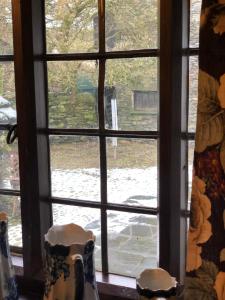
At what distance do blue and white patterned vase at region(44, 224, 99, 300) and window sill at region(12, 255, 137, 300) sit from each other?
0.38m

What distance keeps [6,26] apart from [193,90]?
68cm

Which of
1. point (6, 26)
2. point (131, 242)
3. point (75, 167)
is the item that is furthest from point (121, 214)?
point (6, 26)

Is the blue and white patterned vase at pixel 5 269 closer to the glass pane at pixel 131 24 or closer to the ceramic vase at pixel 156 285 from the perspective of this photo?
the ceramic vase at pixel 156 285

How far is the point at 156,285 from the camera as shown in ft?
3.17

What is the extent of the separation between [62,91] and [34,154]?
0.23 meters

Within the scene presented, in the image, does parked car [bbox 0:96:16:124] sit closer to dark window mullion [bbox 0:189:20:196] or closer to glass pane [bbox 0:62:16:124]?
glass pane [bbox 0:62:16:124]

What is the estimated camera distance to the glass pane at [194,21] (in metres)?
1.13

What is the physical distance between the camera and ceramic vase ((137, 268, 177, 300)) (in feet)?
2.90

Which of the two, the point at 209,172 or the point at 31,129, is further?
the point at 31,129

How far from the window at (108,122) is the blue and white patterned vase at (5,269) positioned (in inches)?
13.8

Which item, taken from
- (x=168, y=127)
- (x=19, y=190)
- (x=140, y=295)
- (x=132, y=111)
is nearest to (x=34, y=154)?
(x=19, y=190)

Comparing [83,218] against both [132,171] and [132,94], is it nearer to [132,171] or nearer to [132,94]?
[132,171]

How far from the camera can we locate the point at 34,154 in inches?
54.4

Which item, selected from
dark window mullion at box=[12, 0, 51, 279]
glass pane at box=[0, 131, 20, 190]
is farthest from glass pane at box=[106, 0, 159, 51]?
glass pane at box=[0, 131, 20, 190]
